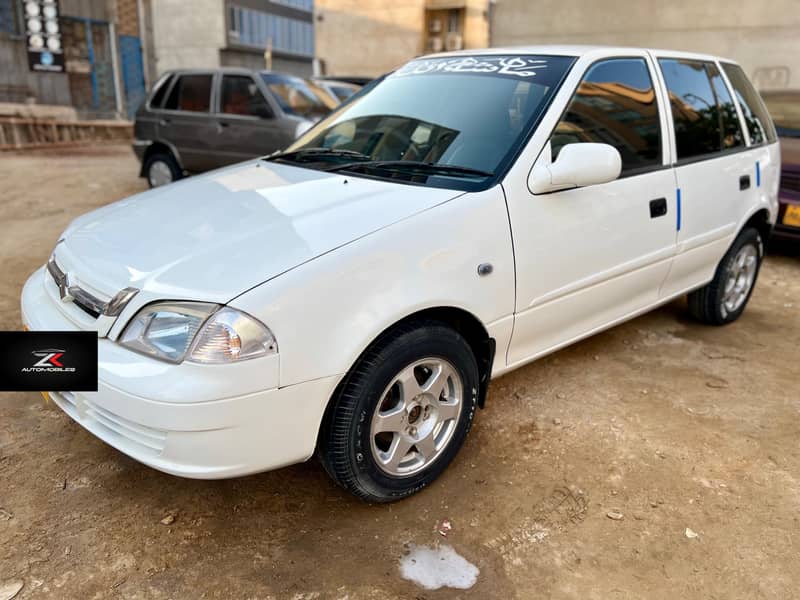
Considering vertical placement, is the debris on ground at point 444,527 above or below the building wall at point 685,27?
below

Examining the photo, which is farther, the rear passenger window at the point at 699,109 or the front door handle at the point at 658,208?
the rear passenger window at the point at 699,109

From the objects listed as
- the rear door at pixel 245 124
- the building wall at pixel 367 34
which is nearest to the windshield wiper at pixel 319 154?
the rear door at pixel 245 124

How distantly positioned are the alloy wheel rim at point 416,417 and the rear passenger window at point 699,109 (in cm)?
196

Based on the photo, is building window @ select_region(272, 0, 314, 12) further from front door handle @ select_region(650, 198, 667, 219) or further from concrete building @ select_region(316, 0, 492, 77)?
front door handle @ select_region(650, 198, 667, 219)

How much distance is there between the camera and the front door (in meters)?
2.73

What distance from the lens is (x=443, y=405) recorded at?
100 inches

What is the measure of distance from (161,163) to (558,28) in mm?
14449

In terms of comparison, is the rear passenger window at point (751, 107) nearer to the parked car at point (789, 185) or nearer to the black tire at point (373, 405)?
the parked car at point (789, 185)

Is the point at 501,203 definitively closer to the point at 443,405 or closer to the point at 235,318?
the point at 443,405

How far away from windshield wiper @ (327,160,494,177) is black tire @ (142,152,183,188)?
19.9ft

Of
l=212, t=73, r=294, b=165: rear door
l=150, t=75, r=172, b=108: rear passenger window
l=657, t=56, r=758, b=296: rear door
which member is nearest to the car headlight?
l=657, t=56, r=758, b=296: rear door

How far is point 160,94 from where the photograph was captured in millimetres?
8539

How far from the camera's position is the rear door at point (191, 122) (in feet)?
26.5

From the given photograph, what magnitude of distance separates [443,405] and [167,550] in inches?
43.7
